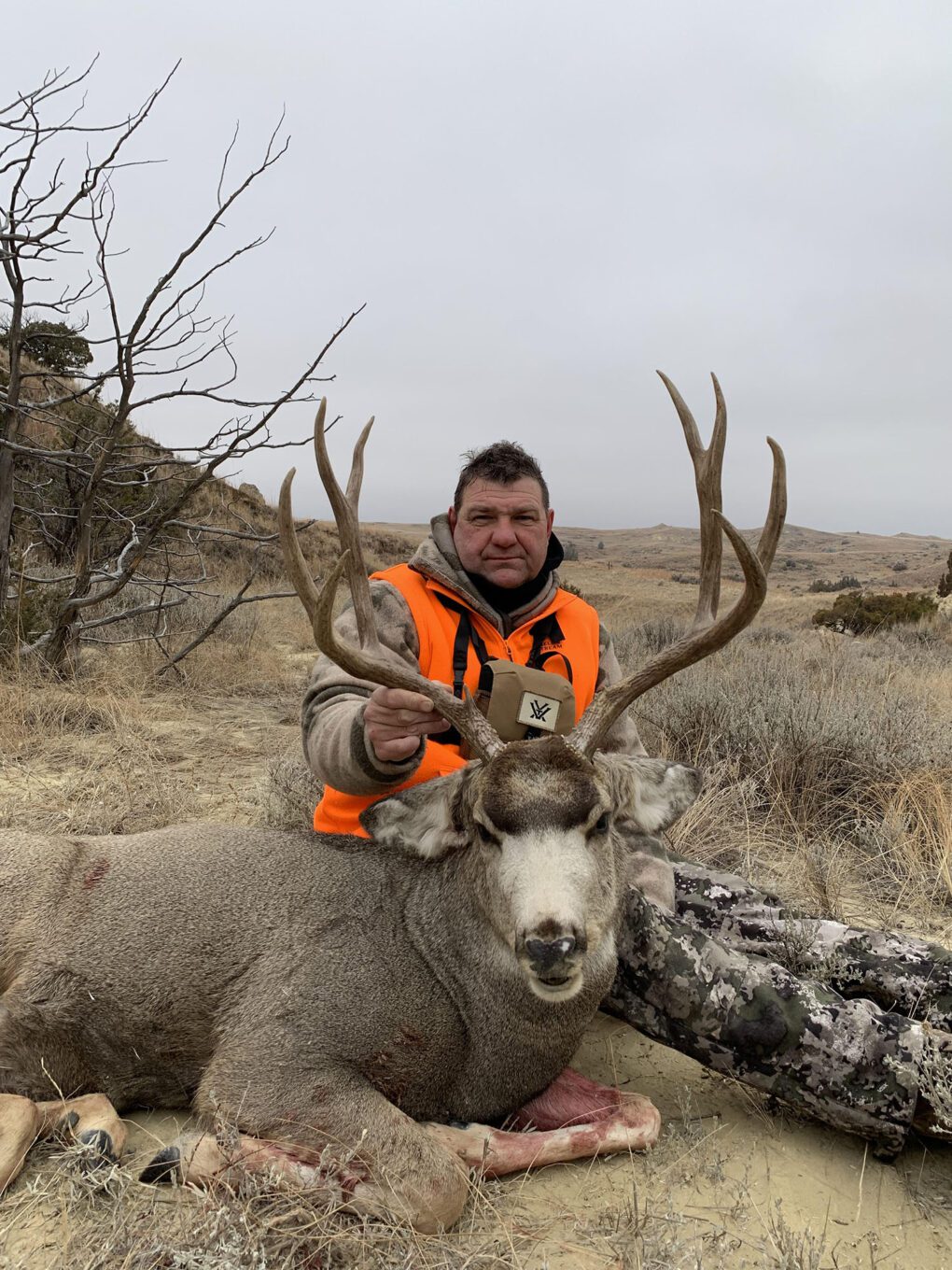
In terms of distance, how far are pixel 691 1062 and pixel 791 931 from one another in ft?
2.18

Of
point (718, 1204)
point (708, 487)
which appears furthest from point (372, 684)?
point (718, 1204)

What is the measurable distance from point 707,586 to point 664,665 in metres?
0.36

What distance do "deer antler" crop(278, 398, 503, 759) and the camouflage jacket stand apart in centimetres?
14

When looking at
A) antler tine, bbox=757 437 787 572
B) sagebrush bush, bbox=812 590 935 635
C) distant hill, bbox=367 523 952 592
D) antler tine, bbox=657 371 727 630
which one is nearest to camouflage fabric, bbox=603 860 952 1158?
antler tine, bbox=657 371 727 630

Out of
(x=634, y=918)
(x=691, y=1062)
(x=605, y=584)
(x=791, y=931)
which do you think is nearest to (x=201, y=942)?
(x=634, y=918)

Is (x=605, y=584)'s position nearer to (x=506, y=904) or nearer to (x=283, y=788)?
(x=283, y=788)

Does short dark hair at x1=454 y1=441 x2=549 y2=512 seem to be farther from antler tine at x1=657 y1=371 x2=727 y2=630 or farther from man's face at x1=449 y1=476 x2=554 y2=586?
antler tine at x1=657 y1=371 x2=727 y2=630

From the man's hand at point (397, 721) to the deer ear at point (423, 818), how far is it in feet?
0.50

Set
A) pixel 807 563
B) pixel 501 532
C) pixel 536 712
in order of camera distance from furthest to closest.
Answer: pixel 807 563, pixel 501 532, pixel 536 712

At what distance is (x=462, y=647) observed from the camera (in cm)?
384

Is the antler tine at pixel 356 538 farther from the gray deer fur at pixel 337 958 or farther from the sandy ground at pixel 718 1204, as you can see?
the sandy ground at pixel 718 1204

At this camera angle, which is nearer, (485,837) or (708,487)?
(485,837)

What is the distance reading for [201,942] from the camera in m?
2.98

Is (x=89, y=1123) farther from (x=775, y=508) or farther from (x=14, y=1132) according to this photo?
(x=775, y=508)
